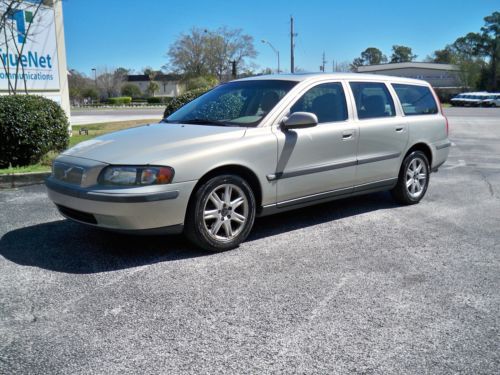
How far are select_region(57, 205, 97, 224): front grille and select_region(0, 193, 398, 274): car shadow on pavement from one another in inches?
13.7

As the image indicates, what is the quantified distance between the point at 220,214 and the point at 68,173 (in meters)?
1.39

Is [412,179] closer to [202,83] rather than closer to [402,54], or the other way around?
[202,83]

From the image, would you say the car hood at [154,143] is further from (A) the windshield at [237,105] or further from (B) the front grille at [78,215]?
(B) the front grille at [78,215]

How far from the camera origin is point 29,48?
11.1m

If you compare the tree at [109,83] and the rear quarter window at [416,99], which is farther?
the tree at [109,83]

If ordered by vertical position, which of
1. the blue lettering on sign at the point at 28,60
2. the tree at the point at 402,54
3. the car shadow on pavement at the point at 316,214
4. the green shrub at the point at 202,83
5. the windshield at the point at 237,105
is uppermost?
the tree at the point at 402,54

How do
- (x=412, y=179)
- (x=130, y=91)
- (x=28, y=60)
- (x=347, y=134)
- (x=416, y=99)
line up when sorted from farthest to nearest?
1. (x=130, y=91)
2. (x=28, y=60)
3. (x=416, y=99)
4. (x=412, y=179)
5. (x=347, y=134)

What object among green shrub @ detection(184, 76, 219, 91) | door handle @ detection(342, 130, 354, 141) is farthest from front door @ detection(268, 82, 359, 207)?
green shrub @ detection(184, 76, 219, 91)

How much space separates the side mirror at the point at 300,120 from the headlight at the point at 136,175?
1336 millimetres

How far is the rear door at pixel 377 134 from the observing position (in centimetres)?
561

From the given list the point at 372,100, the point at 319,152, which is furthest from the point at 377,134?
the point at 319,152

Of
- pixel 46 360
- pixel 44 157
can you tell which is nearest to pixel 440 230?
pixel 46 360

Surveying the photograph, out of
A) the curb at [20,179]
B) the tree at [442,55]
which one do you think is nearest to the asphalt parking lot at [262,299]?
the curb at [20,179]

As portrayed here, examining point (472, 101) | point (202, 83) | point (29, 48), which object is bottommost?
point (472, 101)
